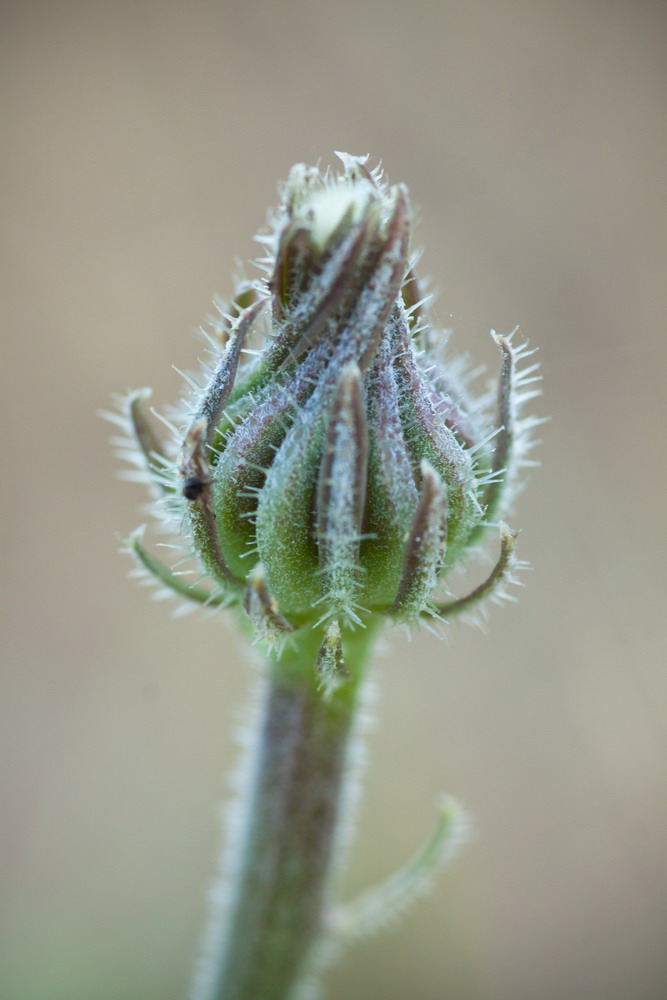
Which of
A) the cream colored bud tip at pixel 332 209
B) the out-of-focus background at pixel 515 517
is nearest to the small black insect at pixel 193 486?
→ the cream colored bud tip at pixel 332 209

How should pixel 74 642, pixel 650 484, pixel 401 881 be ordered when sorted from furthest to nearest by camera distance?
pixel 650 484, pixel 74 642, pixel 401 881

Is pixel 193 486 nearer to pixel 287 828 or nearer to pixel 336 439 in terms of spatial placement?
pixel 336 439

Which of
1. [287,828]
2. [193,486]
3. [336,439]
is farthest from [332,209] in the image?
[287,828]

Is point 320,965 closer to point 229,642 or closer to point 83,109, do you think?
point 229,642

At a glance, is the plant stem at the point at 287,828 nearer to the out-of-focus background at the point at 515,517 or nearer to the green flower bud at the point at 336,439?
the green flower bud at the point at 336,439

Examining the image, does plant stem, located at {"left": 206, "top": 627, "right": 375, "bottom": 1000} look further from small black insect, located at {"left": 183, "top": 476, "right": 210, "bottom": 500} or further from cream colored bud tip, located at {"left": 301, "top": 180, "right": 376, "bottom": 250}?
cream colored bud tip, located at {"left": 301, "top": 180, "right": 376, "bottom": 250}

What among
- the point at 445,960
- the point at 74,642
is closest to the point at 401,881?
the point at 445,960
